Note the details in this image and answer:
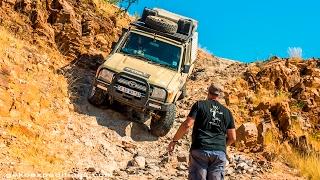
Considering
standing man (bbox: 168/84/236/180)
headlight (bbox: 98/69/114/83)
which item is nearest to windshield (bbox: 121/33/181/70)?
headlight (bbox: 98/69/114/83)

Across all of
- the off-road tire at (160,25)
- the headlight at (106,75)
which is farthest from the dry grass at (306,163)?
the headlight at (106,75)

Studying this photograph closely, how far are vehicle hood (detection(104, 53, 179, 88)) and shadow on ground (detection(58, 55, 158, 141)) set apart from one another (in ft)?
4.19

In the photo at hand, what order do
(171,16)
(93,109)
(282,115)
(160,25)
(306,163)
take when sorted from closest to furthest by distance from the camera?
(306,163), (93,109), (160,25), (282,115), (171,16)

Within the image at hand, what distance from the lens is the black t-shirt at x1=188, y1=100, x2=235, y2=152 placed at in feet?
24.3

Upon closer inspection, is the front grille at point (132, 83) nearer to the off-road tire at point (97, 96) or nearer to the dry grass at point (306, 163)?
the off-road tire at point (97, 96)

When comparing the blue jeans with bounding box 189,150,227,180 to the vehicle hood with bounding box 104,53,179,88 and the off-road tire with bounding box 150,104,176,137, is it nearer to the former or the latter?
the vehicle hood with bounding box 104,53,179,88

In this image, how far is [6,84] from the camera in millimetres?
12070

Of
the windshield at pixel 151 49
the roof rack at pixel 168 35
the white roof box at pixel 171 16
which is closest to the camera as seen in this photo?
the windshield at pixel 151 49

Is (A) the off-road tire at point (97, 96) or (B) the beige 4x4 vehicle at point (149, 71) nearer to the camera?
(B) the beige 4x4 vehicle at point (149, 71)

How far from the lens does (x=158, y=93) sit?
12.6 meters

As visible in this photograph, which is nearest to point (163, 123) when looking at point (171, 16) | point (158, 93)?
point (158, 93)

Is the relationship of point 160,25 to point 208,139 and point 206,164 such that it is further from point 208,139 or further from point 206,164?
point 206,164

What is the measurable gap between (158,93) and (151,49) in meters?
1.70

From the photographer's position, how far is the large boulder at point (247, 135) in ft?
43.6
